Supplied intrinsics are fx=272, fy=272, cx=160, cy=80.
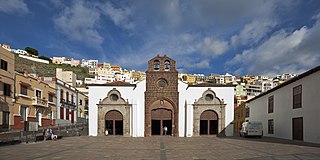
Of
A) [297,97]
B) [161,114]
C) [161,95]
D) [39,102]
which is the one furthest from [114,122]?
[297,97]

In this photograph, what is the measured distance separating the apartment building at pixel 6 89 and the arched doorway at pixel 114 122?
37.1 feet

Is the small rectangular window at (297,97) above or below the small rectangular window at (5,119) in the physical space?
above

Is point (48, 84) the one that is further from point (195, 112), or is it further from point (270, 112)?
point (270, 112)

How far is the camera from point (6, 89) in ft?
104

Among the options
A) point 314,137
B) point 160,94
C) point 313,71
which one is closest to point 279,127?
point 314,137

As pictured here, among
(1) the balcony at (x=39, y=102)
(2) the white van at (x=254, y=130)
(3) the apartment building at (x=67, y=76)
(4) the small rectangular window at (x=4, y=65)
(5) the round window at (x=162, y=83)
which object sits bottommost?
(2) the white van at (x=254, y=130)

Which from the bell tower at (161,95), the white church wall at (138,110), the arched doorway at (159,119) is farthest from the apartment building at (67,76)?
the bell tower at (161,95)

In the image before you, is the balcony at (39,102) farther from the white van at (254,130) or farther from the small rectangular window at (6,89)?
the white van at (254,130)

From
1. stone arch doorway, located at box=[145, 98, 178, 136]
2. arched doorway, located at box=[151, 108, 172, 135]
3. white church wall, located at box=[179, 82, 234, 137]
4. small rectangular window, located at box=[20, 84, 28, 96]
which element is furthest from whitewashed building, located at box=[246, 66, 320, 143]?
small rectangular window, located at box=[20, 84, 28, 96]

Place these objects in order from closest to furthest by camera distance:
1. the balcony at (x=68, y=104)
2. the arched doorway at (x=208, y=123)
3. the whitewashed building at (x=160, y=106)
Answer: the whitewashed building at (x=160, y=106) → the arched doorway at (x=208, y=123) → the balcony at (x=68, y=104)

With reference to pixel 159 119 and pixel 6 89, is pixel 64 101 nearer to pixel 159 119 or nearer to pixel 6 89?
pixel 6 89

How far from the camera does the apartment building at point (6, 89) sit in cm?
3081

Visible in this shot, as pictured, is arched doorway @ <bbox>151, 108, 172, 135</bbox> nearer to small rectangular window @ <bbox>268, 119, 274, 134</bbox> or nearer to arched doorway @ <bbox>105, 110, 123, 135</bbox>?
arched doorway @ <bbox>105, 110, 123, 135</bbox>

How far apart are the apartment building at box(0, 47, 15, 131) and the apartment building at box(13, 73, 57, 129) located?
3.48ft
